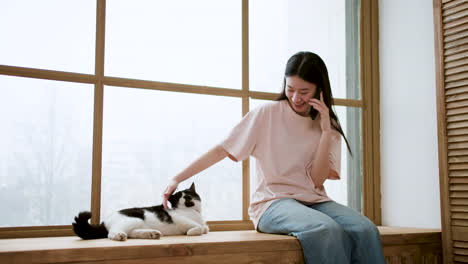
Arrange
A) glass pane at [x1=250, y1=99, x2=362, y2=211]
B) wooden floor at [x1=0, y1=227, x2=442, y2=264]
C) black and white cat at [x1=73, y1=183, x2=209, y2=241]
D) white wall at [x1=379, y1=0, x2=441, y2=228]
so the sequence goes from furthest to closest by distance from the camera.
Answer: glass pane at [x1=250, y1=99, x2=362, y2=211]
white wall at [x1=379, y1=0, x2=441, y2=228]
black and white cat at [x1=73, y1=183, x2=209, y2=241]
wooden floor at [x1=0, y1=227, x2=442, y2=264]

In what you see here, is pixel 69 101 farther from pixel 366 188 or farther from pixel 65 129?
pixel 366 188

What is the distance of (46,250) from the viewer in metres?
1.44

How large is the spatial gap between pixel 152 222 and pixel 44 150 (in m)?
0.57

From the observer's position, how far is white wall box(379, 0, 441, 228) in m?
2.53

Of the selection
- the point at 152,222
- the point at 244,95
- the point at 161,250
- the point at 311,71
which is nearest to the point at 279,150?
the point at 311,71

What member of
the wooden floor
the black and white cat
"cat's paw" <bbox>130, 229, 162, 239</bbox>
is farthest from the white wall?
"cat's paw" <bbox>130, 229, 162, 239</bbox>

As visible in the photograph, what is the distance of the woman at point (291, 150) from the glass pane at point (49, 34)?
2.34ft

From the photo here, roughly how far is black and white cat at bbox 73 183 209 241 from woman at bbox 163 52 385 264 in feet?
0.25

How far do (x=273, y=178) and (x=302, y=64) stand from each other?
498 mm

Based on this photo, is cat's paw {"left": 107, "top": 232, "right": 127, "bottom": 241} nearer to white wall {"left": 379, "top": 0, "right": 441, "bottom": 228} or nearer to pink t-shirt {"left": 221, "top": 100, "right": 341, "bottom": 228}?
pink t-shirt {"left": 221, "top": 100, "right": 341, "bottom": 228}

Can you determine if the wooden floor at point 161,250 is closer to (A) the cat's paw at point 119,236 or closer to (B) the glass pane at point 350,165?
(A) the cat's paw at point 119,236

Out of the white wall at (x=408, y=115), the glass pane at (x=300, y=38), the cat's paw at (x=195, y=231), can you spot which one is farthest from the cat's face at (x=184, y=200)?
the white wall at (x=408, y=115)

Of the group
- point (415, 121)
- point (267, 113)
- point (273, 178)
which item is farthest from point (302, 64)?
point (415, 121)

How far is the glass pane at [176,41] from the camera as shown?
87.0 inches
